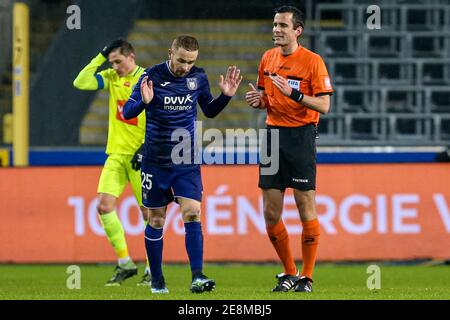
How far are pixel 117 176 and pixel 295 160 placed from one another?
7.86 ft

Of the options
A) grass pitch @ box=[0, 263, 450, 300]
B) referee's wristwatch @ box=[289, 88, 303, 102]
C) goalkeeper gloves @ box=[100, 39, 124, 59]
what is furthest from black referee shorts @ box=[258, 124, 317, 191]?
goalkeeper gloves @ box=[100, 39, 124, 59]

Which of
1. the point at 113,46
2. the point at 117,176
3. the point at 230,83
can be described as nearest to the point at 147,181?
the point at 230,83

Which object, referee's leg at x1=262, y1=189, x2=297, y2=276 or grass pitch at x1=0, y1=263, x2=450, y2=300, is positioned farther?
referee's leg at x1=262, y1=189, x2=297, y2=276

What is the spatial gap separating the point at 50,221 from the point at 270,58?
484 cm

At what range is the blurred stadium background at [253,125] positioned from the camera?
13.4 m

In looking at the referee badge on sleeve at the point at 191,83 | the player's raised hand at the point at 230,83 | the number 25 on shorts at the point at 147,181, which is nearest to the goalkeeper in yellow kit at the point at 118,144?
the number 25 on shorts at the point at 147,181

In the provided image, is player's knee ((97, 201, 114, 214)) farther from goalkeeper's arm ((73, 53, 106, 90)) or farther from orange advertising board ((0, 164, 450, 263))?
orange advertising board ((0, 164, 450, 263))

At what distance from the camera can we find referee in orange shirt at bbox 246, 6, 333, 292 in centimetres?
918

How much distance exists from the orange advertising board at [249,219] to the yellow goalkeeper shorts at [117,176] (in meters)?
2.33

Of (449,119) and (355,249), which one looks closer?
(355,249)

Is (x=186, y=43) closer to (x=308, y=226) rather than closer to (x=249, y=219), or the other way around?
(x=308, y=226)

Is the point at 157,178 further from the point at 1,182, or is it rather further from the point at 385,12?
the point at 385,12
